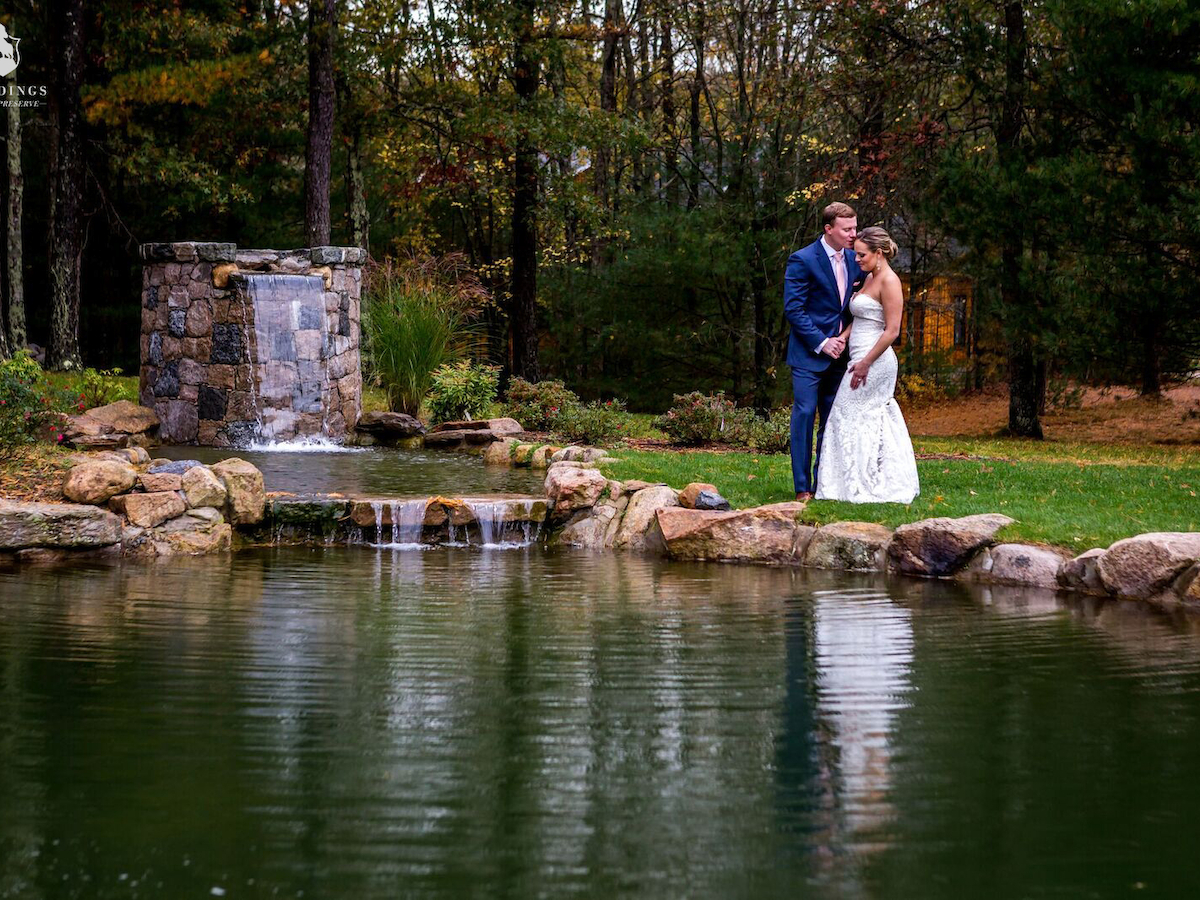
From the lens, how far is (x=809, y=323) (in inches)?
377

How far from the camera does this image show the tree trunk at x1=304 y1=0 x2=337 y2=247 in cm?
1880

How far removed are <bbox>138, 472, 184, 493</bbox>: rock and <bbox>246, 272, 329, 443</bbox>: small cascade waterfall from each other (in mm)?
6282

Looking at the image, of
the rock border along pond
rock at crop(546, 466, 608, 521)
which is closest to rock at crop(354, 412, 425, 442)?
the rock border along pond

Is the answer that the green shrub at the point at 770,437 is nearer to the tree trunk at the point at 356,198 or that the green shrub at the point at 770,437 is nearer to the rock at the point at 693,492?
the rock at the point at 693,492

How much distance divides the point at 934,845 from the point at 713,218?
18.8 m

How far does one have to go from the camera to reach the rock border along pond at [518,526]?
8.01 m

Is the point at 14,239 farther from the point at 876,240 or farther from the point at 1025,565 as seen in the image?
the point at 1025,565

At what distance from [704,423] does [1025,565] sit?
7.72 metres

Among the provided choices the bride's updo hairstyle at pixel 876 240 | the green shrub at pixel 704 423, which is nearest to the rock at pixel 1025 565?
the bride's updo hairstyle at pixel 876 240

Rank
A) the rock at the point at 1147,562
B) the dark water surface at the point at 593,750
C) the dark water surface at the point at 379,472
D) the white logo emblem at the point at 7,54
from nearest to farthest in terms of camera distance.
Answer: the dark water surface at the point at 593,750, the rock at the point at 1147,562, the dark water surface at the point at 379,472, the white logo emblem at the point at 7,54

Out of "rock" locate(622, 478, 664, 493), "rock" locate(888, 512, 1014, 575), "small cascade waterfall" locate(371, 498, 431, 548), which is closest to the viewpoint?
"rock" locate(888, 512, 1014, 575)

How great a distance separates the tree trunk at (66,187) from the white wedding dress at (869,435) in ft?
41.7

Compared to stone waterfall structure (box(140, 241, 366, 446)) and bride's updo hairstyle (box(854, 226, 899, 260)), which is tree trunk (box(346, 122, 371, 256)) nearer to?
stone waterfall structure (box(140, 241, 366, 446))

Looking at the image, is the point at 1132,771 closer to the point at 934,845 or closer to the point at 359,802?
the point at 934,845
